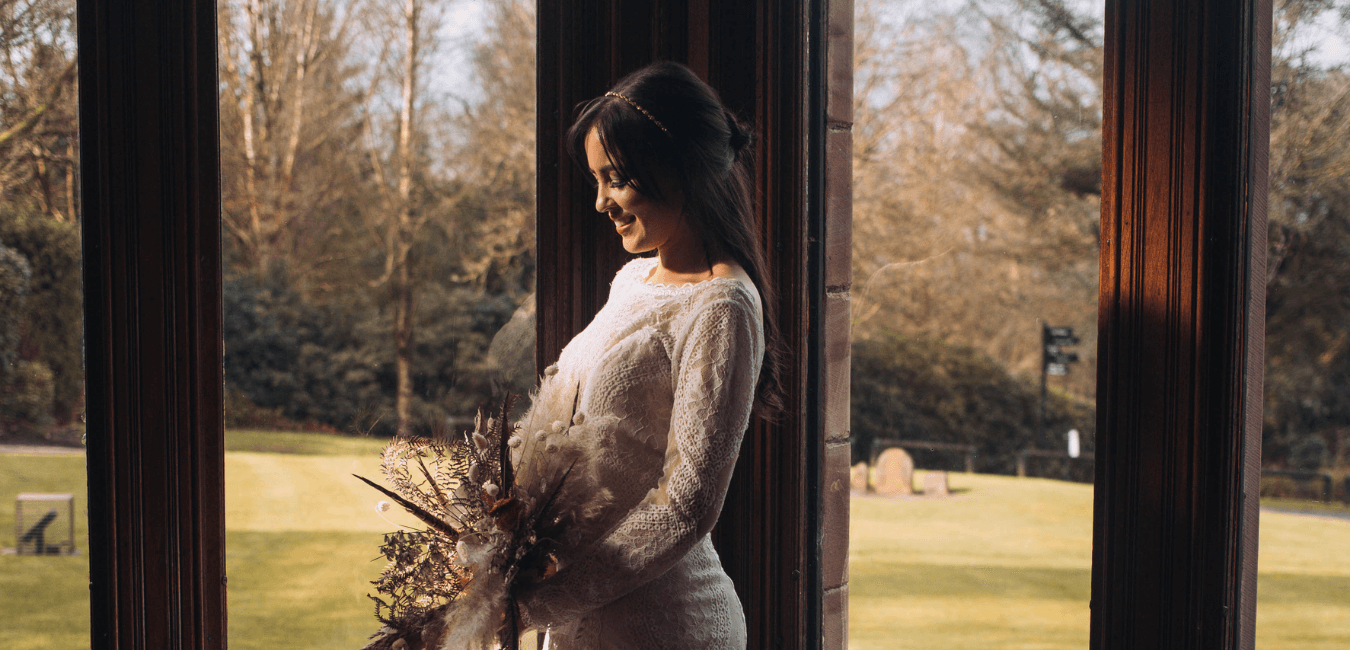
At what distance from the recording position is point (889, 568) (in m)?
2.26

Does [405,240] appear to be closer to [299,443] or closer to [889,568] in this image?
[299,443]

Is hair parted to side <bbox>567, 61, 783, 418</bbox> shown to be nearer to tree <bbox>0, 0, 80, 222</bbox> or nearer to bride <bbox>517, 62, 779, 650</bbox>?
bride <bbox>517, 62, 779, 650</bbox>

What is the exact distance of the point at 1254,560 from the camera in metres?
1.47

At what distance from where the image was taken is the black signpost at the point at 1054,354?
5.72 feet

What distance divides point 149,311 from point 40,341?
587 millimetres

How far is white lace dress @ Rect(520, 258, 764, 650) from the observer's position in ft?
3.81

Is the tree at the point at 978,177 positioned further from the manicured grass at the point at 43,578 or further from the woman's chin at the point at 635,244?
the manicured grass at the point at 43,578

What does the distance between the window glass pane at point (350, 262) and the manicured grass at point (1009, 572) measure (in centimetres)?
109

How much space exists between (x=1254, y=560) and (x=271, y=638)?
2301 mm

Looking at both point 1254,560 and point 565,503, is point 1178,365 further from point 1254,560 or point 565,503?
point 565,503

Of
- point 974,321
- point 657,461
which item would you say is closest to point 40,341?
point 657,461

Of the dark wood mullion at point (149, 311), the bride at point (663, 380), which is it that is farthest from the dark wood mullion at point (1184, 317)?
the dark wood mullion at point (149, 311)

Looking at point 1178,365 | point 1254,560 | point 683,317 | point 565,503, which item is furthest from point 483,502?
point 1254,560

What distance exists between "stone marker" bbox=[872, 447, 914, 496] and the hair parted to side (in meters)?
0.96
